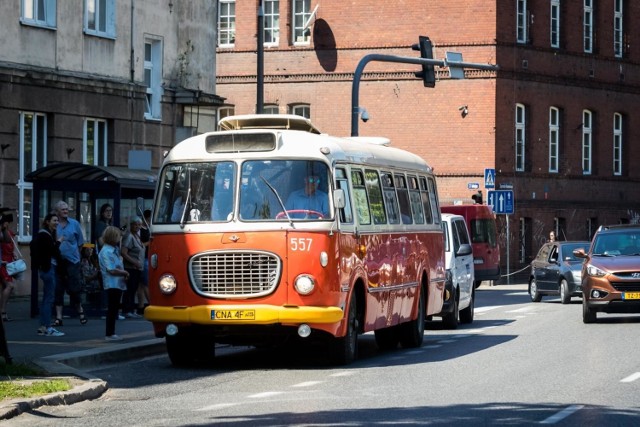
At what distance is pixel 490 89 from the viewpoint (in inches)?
2109

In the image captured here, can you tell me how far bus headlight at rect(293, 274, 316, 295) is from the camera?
1824cm

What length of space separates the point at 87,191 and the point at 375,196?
7180 mm

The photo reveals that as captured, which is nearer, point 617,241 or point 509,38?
point 617,241

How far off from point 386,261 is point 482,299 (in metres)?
20.6

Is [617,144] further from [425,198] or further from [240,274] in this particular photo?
[240,274]

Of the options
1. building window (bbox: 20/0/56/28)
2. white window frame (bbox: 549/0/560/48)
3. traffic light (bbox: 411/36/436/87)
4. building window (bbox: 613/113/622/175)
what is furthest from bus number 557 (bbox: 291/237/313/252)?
building window (bbox: 613/113/622/175)

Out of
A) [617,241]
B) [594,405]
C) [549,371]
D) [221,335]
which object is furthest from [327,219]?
[617,241]

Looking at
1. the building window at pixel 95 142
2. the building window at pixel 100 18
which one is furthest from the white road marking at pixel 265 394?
the building window at pixel 100 18

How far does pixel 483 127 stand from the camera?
53.4 metres

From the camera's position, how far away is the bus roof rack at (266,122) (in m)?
19.9

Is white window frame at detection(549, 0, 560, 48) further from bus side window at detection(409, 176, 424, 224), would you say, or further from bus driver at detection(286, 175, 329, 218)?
bus driver at detection(286, 175, 329, 218)

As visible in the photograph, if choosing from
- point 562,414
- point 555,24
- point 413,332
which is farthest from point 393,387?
point 555,24

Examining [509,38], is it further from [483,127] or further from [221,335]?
[221,335]

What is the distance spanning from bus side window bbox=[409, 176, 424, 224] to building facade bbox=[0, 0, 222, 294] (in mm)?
6422
